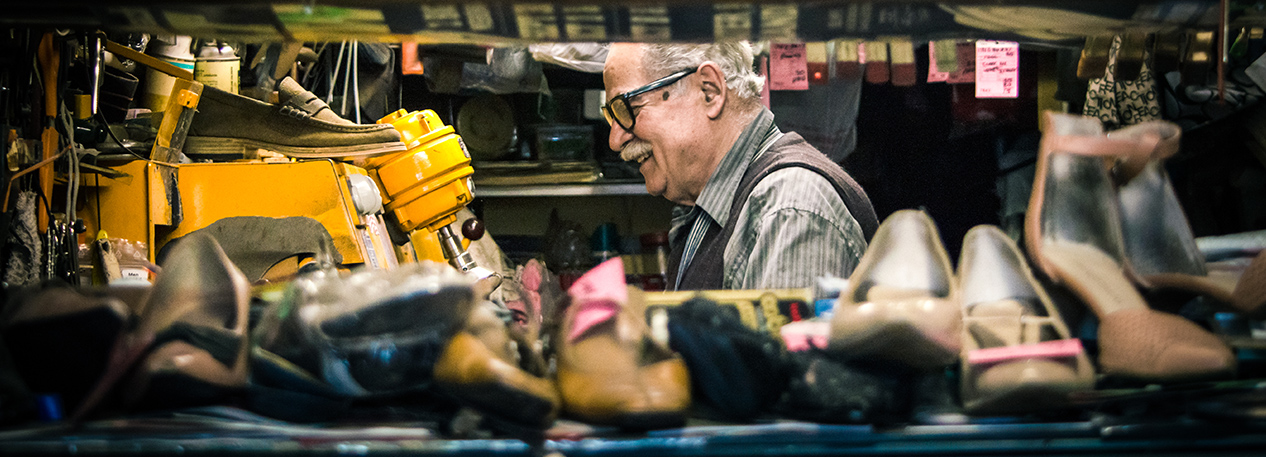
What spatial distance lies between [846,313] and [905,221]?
138 mm

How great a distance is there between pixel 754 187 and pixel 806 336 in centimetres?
116

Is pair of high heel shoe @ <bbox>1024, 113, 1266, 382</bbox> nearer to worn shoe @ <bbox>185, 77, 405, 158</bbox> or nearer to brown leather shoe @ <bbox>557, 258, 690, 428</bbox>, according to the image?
brown leather shoe @ <bbox>557, 258, 690, 428</bbox>

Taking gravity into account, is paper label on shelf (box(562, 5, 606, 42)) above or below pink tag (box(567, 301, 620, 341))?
above

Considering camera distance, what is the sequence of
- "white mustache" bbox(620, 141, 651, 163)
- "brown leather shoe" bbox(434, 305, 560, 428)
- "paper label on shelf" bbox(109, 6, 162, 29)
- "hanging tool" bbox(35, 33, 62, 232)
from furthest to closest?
1. "white mustache" bbox(620, 141, 651, 163)
2. "hanging tool" bbox(35, 33, 62, 232)
3. "paper label on shelf" bbox(109, 6, 162, 29)
4. "brown leather shoe" bbox(434, 305, 560, 428)

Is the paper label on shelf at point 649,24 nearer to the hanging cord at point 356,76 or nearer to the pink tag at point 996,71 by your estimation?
the pink tag at point 996,71

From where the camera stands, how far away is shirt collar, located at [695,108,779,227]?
1822mm

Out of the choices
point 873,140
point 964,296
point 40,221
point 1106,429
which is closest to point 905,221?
point 964,296

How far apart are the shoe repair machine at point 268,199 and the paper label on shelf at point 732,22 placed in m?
1.40

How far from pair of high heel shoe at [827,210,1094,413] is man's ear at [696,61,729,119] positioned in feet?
4.04

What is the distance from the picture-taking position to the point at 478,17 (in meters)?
0.65

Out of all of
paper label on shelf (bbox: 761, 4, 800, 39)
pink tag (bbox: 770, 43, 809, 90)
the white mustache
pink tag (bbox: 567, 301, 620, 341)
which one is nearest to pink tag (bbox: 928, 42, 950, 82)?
pink tag (bbox: 770, 43, 809, 90)

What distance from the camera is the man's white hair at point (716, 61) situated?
73.5 inches

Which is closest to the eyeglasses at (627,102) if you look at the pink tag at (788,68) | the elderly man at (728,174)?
the elderly man at (728,174)

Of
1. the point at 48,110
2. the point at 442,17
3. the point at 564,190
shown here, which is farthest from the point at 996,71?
the point at 48,110
